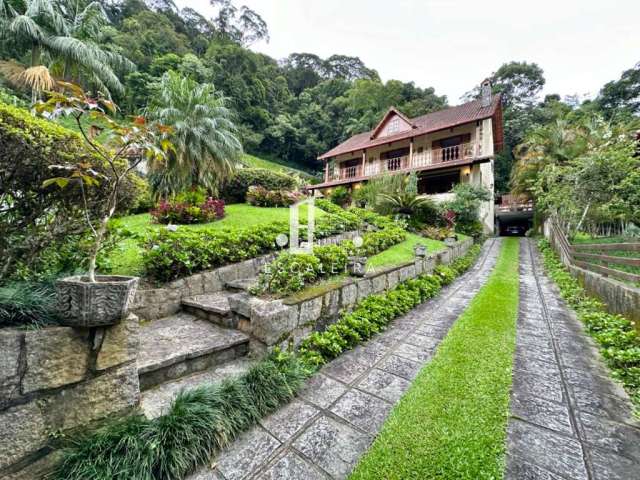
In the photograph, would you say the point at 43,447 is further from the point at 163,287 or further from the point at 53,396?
the point at 163,287

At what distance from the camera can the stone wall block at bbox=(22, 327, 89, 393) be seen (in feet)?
3.93

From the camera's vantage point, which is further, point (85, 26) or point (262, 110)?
point (262, 110)

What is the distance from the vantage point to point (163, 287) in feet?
9.36

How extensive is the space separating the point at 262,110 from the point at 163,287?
85.7 feet

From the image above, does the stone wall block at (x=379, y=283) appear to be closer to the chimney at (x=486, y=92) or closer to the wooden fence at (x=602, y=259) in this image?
the wooden fence at (x=602, y=259)

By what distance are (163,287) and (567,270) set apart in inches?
336

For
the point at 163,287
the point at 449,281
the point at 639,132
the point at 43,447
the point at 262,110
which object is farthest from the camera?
the point at 262,110

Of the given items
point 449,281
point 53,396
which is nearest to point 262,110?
point 449,281

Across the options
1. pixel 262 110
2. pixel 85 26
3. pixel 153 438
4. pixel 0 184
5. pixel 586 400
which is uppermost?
pixel 262 110

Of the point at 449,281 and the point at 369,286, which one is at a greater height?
the point at 369,286

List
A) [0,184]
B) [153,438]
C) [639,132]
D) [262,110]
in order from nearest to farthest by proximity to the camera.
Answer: [153,438] < [0,184] < [639,132] < [262,110]

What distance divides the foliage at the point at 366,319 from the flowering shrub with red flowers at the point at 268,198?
→ 5.73 meters

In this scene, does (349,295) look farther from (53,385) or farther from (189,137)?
(189,137)

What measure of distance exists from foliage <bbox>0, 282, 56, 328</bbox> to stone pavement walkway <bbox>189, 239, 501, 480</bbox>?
1178 millimetres
